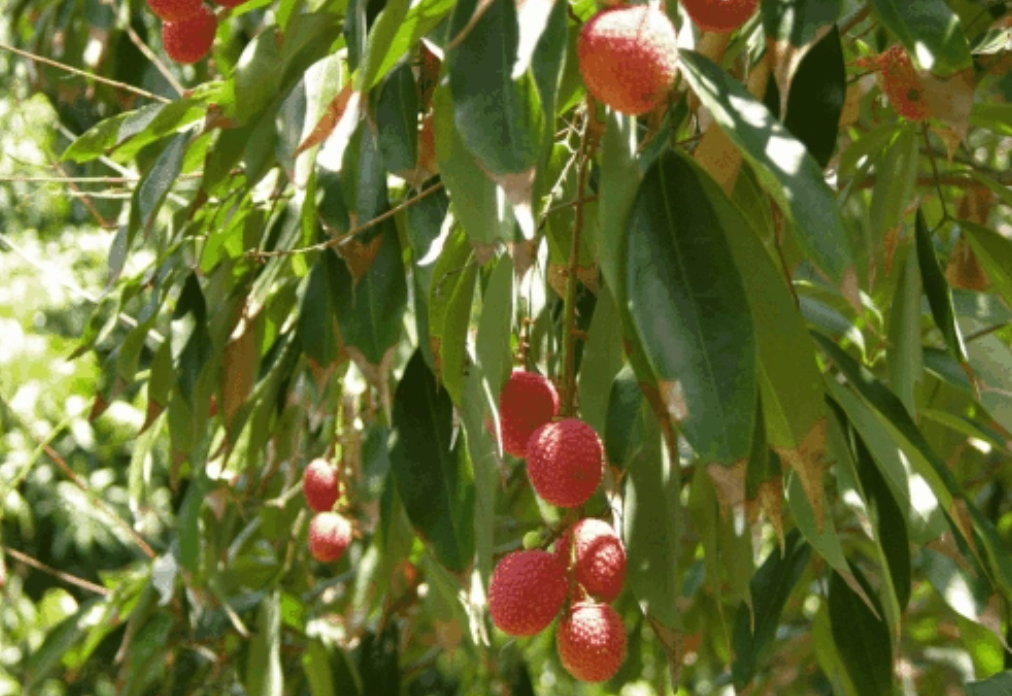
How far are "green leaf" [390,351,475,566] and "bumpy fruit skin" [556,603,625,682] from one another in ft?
0.36

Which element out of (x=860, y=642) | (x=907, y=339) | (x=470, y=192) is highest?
(x=470, y=192)

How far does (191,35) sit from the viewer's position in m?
1.15

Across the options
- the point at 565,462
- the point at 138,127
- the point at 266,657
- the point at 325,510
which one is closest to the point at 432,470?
the point at 565,462

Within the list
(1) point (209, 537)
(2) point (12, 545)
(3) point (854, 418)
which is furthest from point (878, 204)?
(2) point (12, 545)

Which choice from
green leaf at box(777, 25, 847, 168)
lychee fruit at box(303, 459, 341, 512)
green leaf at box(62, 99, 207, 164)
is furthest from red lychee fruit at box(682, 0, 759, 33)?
lychee fruit at box(303, 459, 341, 512)

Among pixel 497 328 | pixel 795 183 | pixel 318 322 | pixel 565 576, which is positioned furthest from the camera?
pixel 318 322

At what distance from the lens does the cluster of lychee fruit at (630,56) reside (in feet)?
2.15

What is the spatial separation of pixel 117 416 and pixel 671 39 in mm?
2110

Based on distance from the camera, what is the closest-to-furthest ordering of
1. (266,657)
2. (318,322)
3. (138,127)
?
1. (318,322)
2. (138,127)
3. (266,657)

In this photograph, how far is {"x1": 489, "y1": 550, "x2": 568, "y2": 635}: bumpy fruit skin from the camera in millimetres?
875

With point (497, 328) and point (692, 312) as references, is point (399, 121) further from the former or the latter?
point (692, 312)

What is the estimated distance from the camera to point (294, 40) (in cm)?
Result: 90

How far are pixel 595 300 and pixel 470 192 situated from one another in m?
0.45

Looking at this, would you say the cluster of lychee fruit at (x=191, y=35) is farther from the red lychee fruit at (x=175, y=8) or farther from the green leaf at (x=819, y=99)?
the green leaf at (x=819, y=99)
